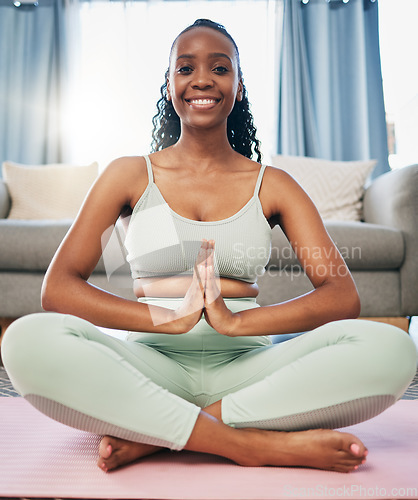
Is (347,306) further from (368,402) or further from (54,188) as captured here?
(54,188)

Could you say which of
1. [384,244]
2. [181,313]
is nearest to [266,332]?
[181,313]

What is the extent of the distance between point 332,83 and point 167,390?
11.0 feet

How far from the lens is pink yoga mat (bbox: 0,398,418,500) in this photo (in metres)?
0.78

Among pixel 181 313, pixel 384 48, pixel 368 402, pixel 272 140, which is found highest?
pixel 384 48

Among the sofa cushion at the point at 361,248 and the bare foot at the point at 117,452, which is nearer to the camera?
the bare foot at the point at 117,452

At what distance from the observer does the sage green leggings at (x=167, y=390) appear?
0.82 metres

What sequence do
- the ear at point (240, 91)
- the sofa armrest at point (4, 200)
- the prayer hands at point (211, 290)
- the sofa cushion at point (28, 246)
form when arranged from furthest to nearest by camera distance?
1. the sofa armrest at point (4, 200)
2. the sofa cushion at point (28, 246)
3. the ear at point (240, 91)
4. the prayer hands at point (211, 290)

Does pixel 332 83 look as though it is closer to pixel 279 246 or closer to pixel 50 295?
pixel 279 246

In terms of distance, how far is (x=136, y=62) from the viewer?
150 inches

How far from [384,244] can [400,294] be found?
233 mm

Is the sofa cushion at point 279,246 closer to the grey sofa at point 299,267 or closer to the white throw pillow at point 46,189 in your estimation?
the grey sofa at point 299,267

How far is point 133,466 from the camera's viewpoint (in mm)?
890

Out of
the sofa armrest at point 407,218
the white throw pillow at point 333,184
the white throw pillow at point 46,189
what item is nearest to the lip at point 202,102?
the sofa armrest at point 407,218

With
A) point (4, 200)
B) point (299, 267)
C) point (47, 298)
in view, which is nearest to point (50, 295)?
point (47, 298)
